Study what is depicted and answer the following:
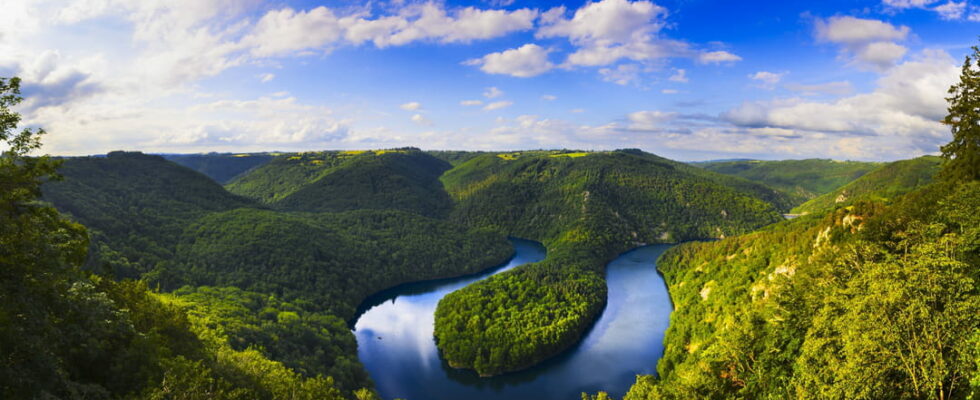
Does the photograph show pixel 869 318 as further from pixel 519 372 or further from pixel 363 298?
pixel 363 298

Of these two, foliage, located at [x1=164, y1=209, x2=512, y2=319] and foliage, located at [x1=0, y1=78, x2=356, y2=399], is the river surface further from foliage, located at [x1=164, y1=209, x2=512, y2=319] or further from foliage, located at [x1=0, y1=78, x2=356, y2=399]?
foliage, located at [x1=0, y1=78, x2=356, y2=399]

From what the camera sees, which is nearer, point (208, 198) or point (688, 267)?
point (688, 267)

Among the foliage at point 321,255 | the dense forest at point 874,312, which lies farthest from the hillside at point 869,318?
the foliage at point 321,255

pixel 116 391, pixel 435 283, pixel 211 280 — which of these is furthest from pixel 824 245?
pixel 211 280

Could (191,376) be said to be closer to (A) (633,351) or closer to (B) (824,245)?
(B) (824,245)

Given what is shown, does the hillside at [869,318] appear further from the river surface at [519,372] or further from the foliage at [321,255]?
the foliage at [321,255]

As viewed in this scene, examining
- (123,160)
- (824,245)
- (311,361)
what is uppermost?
(123,160)

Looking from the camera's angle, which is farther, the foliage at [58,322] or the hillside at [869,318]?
the hillside at [869,318]
